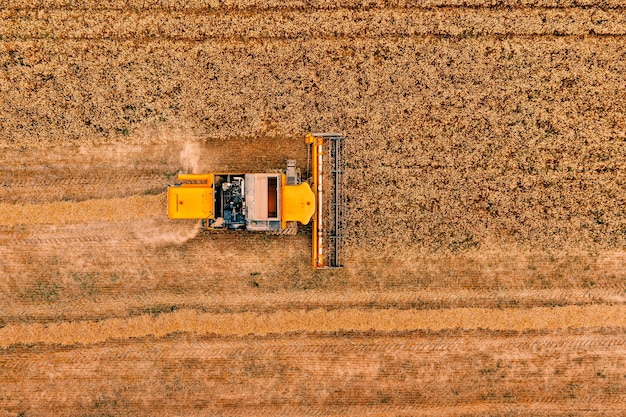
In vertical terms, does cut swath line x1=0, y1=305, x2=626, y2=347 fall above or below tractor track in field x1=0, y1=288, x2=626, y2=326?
below

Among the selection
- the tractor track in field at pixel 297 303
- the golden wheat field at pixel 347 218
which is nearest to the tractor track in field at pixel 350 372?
the golden wheat field at pixel 347 218

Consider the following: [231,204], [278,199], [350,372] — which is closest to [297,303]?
[350,372]

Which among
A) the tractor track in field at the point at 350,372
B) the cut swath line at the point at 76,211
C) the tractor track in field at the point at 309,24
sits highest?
the tractor track in field at the point at 309,24

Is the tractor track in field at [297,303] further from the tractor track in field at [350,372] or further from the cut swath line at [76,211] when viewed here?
the cut swath line at [76,211]

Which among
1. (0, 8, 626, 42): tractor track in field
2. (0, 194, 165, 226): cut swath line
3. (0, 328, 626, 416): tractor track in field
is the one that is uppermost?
(0, 8, 626, 42): tractor track in field

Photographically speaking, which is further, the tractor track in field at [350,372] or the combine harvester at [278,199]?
the tractor track in field at [350,372]

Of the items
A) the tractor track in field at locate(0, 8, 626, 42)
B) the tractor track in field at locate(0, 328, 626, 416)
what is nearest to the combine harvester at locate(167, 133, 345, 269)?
the tractor track in field at locate(0, 328, 626, 416)

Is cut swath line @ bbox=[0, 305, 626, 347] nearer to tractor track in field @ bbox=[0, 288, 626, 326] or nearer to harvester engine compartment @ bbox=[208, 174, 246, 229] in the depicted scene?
tractor track in field @ bbox=[0, 288, 626, 326]

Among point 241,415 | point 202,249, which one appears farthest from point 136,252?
point 241,415
